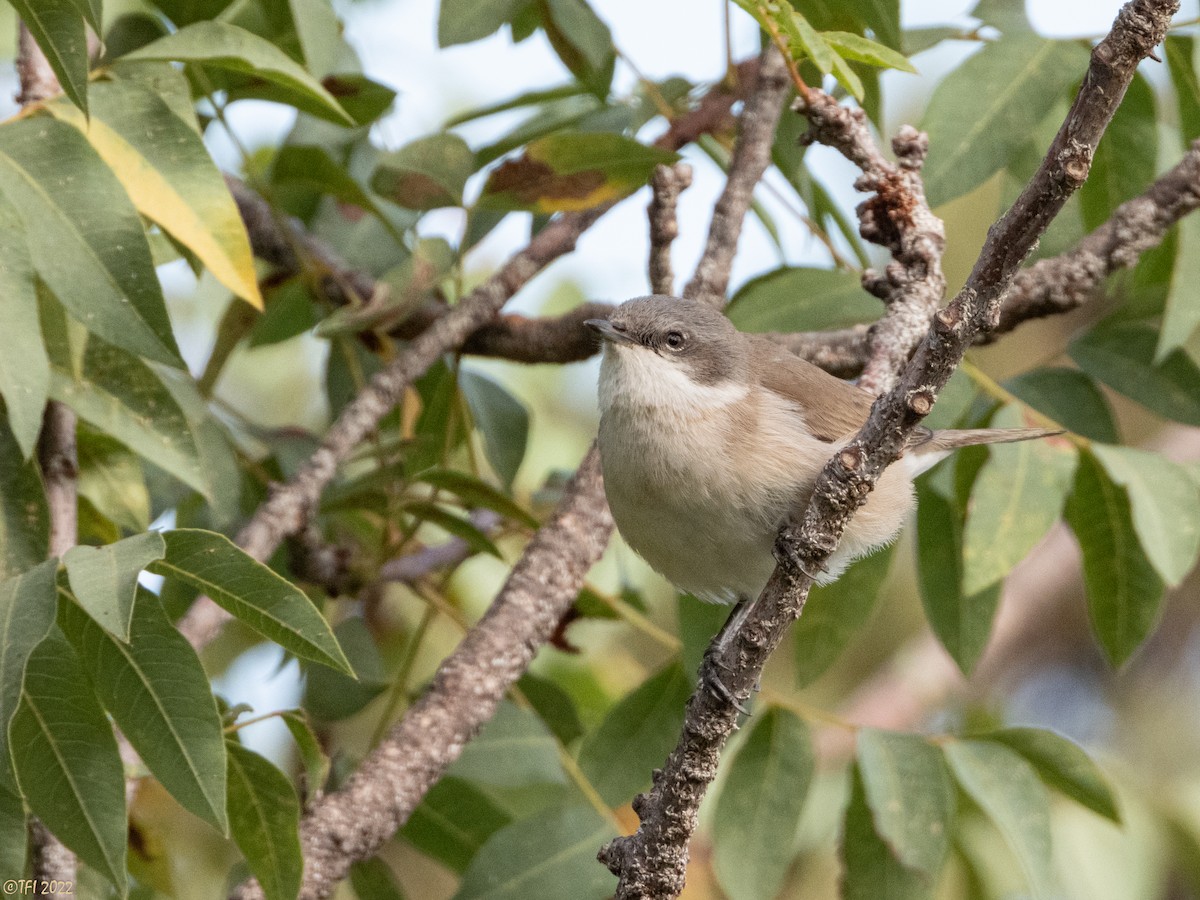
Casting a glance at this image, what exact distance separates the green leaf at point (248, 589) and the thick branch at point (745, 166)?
6.03 ft

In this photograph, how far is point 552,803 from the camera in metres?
3.55

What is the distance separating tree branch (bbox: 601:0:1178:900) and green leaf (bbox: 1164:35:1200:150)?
198 cm

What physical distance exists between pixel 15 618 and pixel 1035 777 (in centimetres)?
237

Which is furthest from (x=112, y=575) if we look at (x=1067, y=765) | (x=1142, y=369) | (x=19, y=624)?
(x=1142, y=369)

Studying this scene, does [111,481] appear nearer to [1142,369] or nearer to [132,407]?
[132,407]

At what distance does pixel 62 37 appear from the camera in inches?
87.3

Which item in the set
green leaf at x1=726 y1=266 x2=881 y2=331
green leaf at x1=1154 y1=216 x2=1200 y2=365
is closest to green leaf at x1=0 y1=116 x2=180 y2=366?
green leaf at x1=726 y1=266 x2=881 y2=331

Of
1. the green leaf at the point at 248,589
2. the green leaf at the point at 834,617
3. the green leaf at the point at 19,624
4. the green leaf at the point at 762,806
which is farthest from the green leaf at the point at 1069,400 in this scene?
the green leaf at the point at 19,624

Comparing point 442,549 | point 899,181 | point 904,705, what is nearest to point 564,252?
point 442,549

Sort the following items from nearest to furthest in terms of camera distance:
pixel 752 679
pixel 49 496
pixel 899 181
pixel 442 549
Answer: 1. pixel 752 679
2. pixel 49 496
3. pixel 899 181
4. pixel 442 549

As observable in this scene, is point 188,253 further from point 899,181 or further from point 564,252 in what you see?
point 899,181

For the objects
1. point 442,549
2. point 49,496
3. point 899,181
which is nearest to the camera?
point 49,496

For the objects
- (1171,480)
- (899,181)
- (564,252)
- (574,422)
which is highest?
(899,181)

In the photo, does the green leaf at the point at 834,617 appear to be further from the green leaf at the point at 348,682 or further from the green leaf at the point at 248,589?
the green leaf at the point at 248,589
